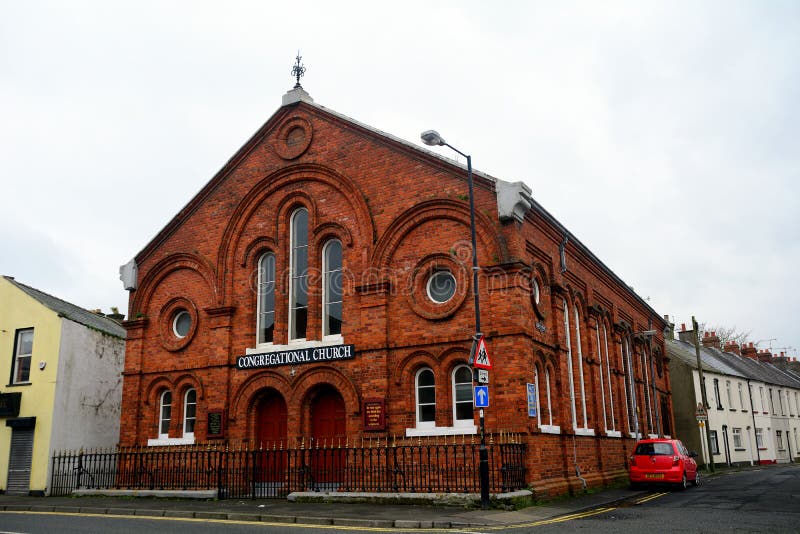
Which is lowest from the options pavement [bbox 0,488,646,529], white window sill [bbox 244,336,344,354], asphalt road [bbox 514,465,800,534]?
asphalt road [bbox 514,465,800,534]

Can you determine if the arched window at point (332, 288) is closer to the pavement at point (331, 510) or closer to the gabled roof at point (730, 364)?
the pavement at point (331, 510)

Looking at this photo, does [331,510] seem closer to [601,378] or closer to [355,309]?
[355,309]

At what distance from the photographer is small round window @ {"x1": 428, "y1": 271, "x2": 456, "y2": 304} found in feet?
58.8

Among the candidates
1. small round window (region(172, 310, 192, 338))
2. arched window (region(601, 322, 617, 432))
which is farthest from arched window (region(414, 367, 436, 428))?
arched window (region(601, 322, 617, 432))

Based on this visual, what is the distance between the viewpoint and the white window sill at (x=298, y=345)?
18969 millimetres

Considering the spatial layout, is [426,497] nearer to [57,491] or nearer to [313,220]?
[313,220]

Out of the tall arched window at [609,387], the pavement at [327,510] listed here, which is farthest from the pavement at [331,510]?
the tall arched window at [609,387]

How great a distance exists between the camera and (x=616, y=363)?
87.0 feet

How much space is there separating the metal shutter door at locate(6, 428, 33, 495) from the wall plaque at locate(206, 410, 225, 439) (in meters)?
6.85

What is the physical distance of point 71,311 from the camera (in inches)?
997

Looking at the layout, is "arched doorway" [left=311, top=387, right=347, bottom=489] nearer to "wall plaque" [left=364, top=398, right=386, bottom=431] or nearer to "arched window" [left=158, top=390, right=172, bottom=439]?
"wall plaque" [left=364, top=398, right=386, bottom=431]

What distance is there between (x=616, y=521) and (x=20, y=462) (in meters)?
19.1

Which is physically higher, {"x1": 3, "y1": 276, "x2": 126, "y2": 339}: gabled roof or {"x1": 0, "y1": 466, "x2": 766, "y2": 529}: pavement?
{"x1": 3, "y1": 276, "x2": 126, "y2": 339}: gabled roof

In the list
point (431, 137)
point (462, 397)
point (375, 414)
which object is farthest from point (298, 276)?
point (431, 137)
